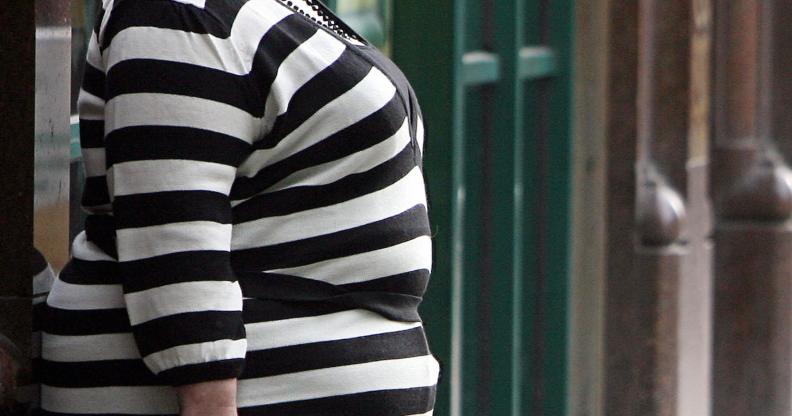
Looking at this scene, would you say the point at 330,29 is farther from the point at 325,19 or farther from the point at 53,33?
the point at 53,33

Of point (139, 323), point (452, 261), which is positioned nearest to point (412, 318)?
point (139, 323)

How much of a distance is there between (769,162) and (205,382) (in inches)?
179

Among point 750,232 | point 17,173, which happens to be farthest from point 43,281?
point 750,232

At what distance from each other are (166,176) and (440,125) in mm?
2139

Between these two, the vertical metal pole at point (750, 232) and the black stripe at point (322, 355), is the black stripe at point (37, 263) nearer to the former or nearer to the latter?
the black stripe at point (322, 355)

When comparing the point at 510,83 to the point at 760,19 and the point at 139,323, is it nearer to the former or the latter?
the point at 760,19

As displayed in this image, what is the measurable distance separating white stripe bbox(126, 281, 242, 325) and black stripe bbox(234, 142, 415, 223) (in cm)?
14

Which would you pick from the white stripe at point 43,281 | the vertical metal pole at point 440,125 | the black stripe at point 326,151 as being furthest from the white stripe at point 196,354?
the vertical metal pole at point 440,125

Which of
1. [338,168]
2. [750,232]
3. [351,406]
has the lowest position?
[750,232]

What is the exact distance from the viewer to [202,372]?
187 centimetres

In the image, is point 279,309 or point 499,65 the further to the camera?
point 499,65

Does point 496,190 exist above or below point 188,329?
below

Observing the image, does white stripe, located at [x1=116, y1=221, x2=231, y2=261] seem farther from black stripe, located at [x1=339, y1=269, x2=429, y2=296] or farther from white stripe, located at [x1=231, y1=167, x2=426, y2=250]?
black stripe, located at [x1=339, y1=269, x2=429, y2=296]

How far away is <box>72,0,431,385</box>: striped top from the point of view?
1.87m
